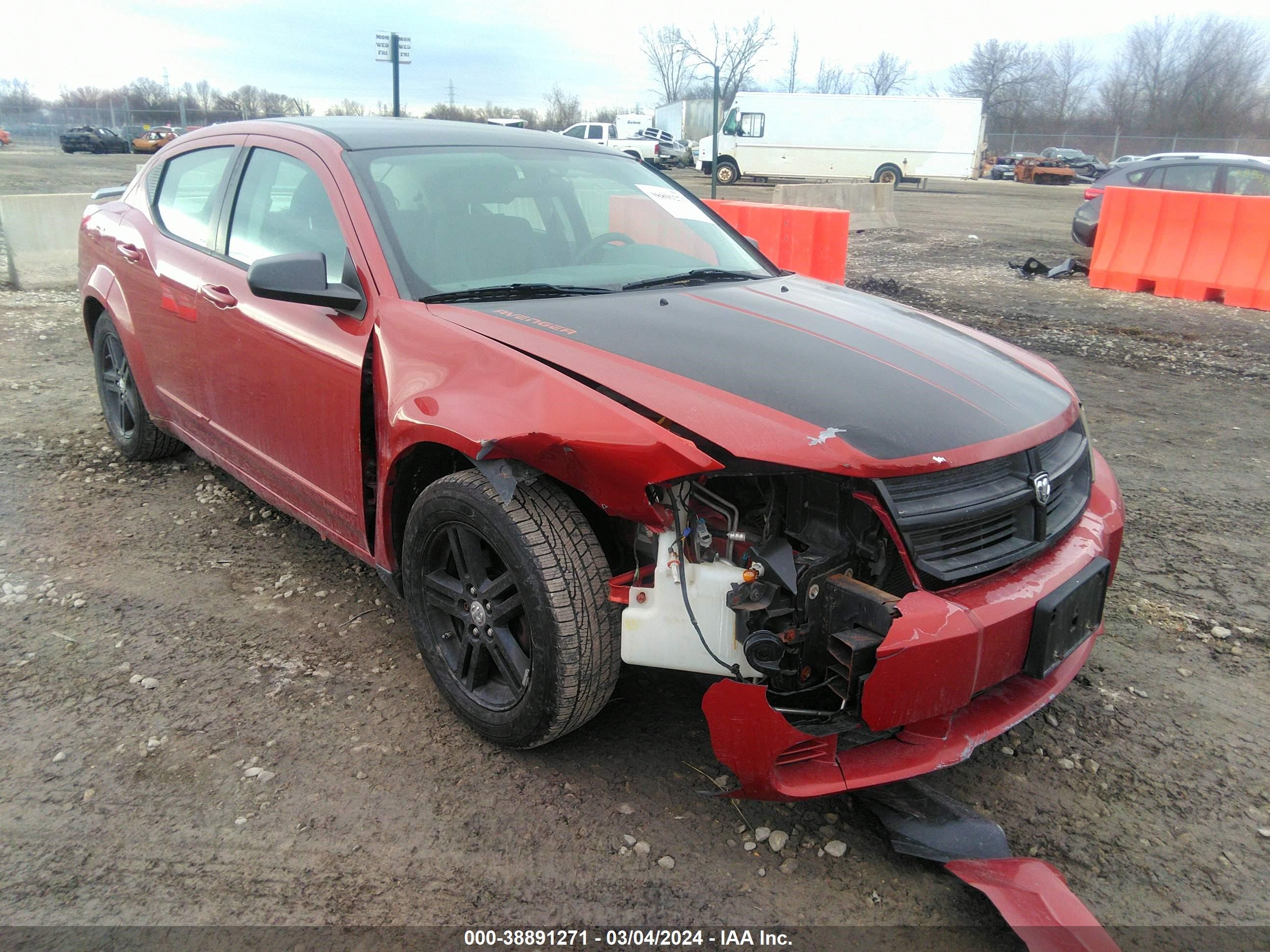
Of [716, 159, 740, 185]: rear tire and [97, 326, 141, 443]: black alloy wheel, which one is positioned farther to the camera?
[716, 159, 740, 185]: rear tire

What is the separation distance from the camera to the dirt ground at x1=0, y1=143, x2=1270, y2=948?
210cm

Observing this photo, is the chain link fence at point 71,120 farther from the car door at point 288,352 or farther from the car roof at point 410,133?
the car door at point 288,352

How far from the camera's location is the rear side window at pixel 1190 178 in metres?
11.3

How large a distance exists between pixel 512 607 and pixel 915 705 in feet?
3.45

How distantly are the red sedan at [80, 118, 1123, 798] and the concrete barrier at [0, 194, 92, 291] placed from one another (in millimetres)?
8020

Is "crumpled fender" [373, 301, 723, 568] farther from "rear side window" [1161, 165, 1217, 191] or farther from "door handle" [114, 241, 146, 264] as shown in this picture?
"rear side window" [1161, 165, 1217, 191]

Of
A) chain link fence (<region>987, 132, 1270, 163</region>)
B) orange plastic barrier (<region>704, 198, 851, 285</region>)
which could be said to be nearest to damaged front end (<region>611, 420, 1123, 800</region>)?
orange plastic barrier (<region>704, 198, 851, 285</region>)

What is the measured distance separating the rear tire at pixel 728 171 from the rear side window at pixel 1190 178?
20400 millimetres

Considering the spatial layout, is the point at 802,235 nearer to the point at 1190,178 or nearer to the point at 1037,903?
the point at 1190,178

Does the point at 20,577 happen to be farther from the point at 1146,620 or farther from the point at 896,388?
the point at 1146,620

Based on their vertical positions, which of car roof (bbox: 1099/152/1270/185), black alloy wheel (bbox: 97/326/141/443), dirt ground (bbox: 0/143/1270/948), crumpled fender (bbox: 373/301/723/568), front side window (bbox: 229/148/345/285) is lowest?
dirt ground (bbox: 0/143/1270/948)

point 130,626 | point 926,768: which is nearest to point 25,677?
point 130,626

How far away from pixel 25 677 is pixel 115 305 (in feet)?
6.75

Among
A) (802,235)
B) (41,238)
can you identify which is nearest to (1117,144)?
(802,235)
